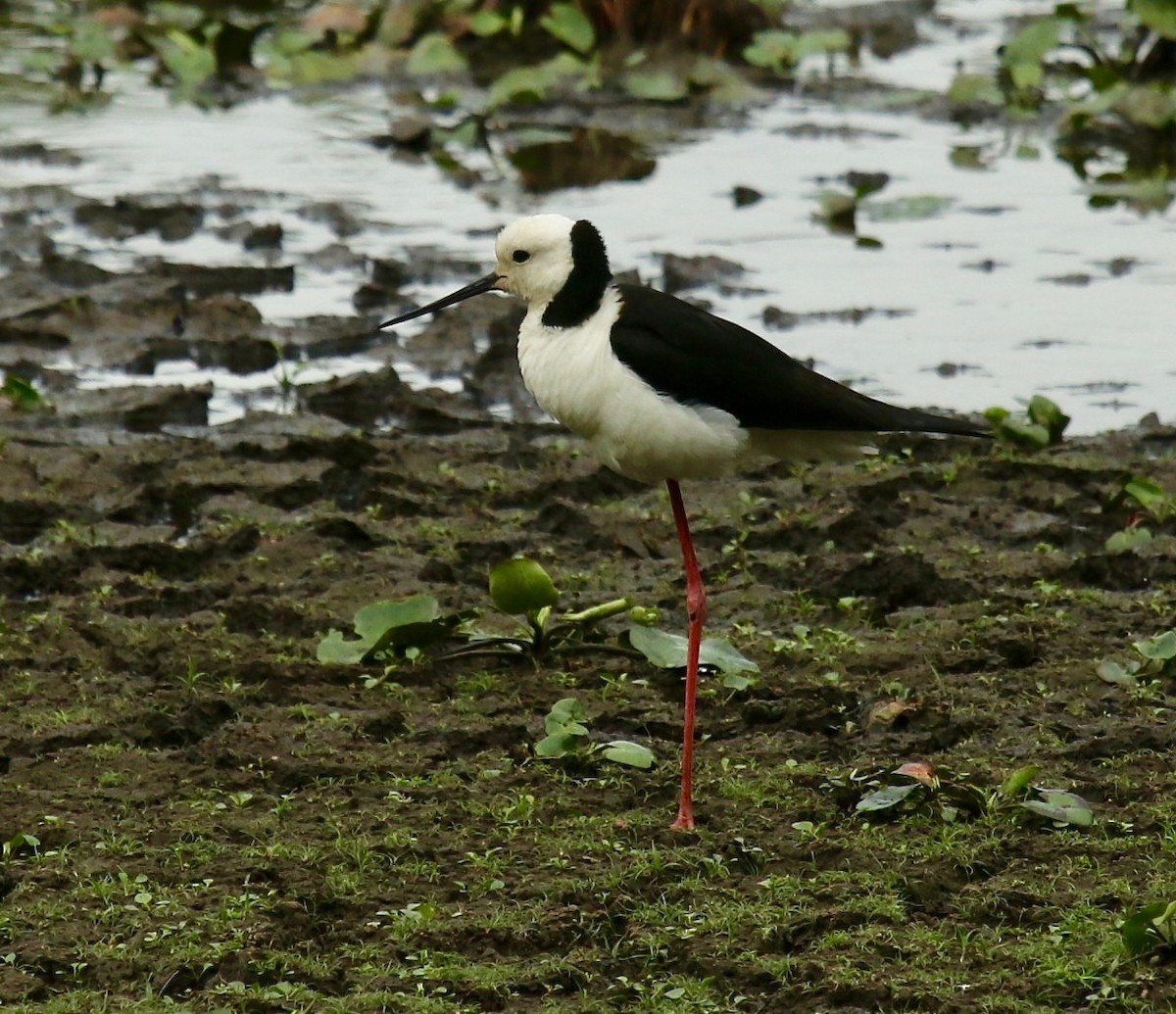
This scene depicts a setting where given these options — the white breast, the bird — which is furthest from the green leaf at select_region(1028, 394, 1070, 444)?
the white breast

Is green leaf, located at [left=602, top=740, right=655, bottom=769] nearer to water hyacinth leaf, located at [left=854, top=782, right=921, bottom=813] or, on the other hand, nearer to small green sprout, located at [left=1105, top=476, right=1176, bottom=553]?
water hyacinth leaf, located at [left=854, top=782, right=921, bottom=813]

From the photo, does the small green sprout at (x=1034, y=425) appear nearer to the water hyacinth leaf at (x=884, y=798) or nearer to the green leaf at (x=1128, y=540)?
Result: the green leaf at (x=1128, y=540)

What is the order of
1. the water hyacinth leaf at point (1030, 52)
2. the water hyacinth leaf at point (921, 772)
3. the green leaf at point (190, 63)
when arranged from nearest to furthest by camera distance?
the water hyacinth leaf at point (921, 772), the water hyacinth leaf at point (1030, 52), the green leaf at point (190, 63)

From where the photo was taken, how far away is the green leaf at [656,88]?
43.7ft

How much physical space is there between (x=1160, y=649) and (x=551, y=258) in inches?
73.1

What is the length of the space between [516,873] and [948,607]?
1.98 meters

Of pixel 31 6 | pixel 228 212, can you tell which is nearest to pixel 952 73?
pixel 228 212

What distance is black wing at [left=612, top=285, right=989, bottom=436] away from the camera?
4781 mm

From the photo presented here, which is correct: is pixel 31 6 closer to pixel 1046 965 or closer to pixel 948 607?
pixel 948 607

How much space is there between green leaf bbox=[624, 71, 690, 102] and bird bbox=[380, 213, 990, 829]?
334 inches

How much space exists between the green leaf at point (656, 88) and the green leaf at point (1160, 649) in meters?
8.40

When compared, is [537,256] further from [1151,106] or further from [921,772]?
[1151,106]

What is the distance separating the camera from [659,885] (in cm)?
436

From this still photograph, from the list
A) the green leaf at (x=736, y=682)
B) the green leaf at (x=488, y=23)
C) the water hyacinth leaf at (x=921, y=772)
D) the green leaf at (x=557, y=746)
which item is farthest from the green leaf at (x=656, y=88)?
the water hyacinth leaf at (x=921, y=772)
